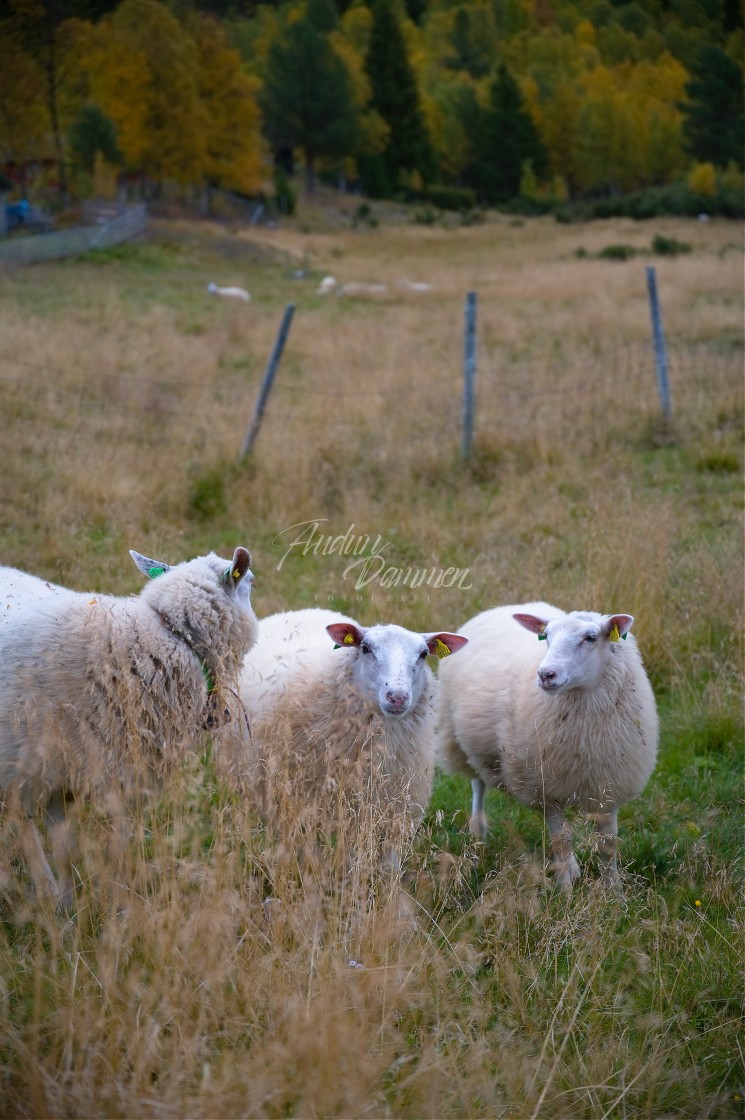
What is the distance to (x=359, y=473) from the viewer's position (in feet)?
29.0

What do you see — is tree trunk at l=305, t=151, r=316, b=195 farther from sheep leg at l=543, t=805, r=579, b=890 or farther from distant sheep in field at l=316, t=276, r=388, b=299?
A: sheep leg at l=543, t=805, r=579, b=890

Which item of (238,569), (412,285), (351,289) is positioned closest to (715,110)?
(412,285)

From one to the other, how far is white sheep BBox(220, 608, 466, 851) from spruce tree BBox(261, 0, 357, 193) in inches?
1820

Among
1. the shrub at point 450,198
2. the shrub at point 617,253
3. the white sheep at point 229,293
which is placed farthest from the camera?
the shrub at point 450,198

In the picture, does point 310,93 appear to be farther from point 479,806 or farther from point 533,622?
point 479,806

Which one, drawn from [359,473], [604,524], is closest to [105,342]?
[359,473]

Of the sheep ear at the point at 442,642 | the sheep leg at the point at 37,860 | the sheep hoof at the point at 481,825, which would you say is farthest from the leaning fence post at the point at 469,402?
the sheep leg at the point at 37,860

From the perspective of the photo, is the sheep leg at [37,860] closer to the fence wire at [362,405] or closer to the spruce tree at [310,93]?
the fence wire at [362,405]

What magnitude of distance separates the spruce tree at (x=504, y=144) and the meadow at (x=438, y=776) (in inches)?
1368

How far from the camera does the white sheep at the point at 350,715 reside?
3717mm

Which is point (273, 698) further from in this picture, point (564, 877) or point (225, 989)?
point (225, 989)

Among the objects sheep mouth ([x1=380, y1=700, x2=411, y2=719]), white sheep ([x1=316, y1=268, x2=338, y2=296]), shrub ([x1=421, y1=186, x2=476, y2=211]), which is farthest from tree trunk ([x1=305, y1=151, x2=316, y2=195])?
sheep mouth ([x1=380, y1=700, x2=411, y2=719])

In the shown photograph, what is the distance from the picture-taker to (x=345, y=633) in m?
4.04

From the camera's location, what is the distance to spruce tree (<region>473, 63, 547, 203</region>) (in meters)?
47.9
